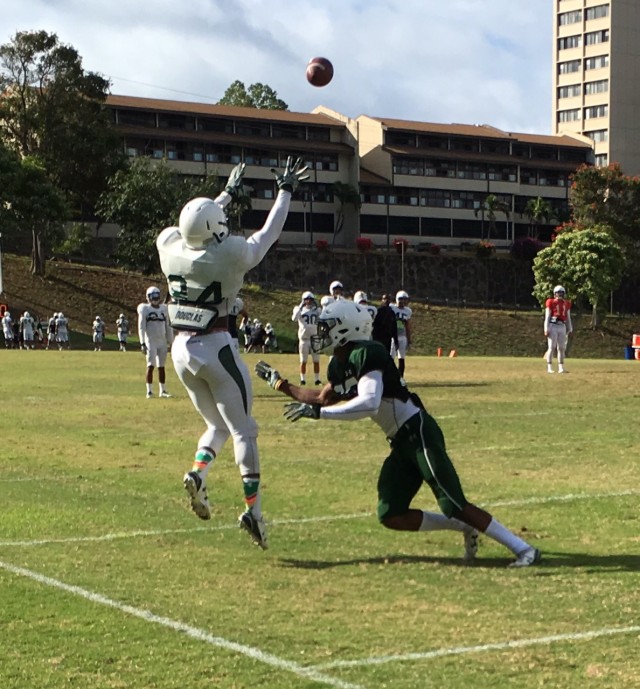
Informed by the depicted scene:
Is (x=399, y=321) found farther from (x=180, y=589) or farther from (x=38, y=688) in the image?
(x=38, y=688)

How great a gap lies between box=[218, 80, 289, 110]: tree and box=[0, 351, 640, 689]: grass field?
10612 cm

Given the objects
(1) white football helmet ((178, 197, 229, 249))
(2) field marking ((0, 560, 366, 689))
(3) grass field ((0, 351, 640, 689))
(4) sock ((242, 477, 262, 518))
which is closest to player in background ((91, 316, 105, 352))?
(3) grass field ((0, 351, 640, 689))

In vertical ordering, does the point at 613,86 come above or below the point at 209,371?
above

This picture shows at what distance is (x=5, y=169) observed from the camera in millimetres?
68250

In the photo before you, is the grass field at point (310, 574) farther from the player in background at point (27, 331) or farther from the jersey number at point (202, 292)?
the player in background at point (27, 331)

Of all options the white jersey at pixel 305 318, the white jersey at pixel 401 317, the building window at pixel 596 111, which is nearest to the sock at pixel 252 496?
the white jersey at pixel 305 318

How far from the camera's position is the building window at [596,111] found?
123 meters

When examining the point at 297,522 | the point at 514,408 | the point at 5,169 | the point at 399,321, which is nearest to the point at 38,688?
the point at 297,522

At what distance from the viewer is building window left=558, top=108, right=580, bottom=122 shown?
127625mm

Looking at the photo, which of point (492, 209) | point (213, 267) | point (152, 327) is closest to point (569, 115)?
point (492, 209)

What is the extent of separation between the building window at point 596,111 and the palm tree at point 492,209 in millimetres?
24402

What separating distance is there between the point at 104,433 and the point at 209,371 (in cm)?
841

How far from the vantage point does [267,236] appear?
9539 mm

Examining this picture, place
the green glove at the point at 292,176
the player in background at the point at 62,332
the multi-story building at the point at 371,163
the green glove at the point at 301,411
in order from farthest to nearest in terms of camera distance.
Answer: the multi-story building at the point at 371,163, the player in background at the point at 62,332, the green glove at the point at 292,176, the green glove at the point at 301,411
